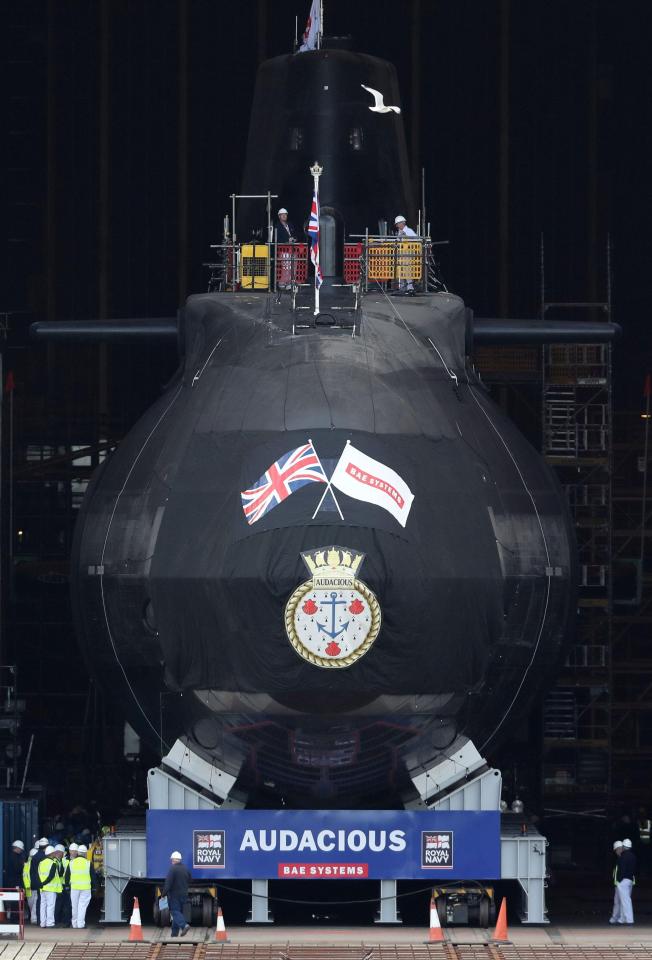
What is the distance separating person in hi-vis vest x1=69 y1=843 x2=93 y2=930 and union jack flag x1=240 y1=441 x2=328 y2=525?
5866mm

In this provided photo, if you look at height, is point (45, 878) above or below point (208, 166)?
below

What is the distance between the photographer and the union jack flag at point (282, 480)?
2991cm

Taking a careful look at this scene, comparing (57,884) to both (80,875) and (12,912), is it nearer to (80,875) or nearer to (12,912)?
(80,875)

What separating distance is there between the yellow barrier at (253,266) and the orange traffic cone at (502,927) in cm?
1137

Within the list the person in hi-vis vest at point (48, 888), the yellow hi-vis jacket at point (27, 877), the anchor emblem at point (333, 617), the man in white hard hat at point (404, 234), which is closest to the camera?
the anchor emblem at point (333, 617)

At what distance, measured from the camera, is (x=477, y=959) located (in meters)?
28.5

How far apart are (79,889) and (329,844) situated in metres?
3.92

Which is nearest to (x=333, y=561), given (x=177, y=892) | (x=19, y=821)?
(x=177, y=892)

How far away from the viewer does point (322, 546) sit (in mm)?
29109

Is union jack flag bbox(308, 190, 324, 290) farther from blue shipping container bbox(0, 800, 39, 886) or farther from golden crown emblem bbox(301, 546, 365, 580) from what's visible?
blue shipping container bbox(0, 800, 39, 886)

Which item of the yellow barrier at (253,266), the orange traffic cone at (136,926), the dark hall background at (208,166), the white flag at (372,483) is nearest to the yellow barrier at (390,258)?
the yellow barrier at (253,266)

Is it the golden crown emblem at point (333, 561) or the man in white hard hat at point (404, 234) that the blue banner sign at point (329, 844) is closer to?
the golden crown emblem at point (333, 561)

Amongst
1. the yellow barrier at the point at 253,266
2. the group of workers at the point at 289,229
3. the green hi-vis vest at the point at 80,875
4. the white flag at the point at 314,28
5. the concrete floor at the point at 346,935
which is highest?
the white flag at the point at 314,28

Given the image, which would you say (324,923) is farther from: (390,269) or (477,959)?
(390,269)
